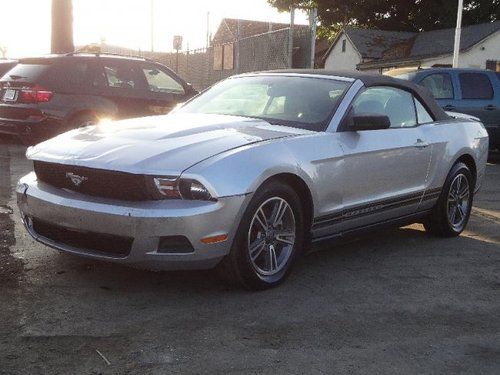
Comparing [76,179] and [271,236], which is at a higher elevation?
[76,179]

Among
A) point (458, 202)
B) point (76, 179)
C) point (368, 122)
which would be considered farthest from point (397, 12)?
point (76, 179)

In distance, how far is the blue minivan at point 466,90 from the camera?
11.7 m

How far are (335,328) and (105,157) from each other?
5.63 feet

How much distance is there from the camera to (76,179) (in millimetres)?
4094

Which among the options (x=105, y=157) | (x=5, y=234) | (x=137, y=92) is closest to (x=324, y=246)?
(x=105, y=157)

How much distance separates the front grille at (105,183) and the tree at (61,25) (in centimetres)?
1310

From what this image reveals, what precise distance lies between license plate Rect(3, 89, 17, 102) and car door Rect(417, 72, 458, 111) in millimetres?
6868

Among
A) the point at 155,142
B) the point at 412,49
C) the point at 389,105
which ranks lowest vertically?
the point at 155,142

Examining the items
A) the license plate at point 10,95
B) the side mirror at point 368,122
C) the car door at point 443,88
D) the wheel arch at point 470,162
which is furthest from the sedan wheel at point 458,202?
the license plate at point 10,95

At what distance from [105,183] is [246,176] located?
86 cm

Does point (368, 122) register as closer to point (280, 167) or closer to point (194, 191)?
point (280, 167)

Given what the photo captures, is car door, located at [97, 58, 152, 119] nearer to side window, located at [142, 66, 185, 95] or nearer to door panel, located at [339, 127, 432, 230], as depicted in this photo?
side window, located at [142, 66, 185, 95]

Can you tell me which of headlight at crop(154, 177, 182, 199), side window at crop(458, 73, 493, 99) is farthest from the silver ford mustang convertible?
side window at crop(458, 73, 493, 99)

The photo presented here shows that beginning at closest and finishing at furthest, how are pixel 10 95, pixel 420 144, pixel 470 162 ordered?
pixel 420 144 → pixel 470 162 → pixel 10 95
